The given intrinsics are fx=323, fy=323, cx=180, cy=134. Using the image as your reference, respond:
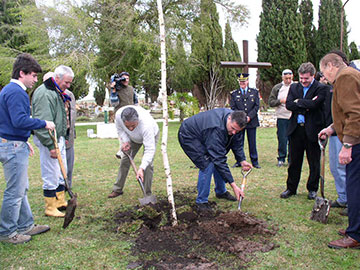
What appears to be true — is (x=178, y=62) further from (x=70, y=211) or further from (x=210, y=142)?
(x=70, y=211)

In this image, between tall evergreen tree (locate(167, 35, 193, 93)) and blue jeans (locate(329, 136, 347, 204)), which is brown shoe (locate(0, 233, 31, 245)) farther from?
tall evergreen tree (locate(167, 35, 193, 93))

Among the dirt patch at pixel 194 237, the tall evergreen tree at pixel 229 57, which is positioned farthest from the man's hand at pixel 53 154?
the tall evergreen tree at pixel 229 57

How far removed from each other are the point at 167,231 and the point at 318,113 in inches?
108

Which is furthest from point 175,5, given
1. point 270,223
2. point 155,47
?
point 270,223

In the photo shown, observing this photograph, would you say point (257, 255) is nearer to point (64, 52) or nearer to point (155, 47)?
point (155, 47)

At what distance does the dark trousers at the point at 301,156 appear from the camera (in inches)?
184

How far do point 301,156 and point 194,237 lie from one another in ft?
7.43

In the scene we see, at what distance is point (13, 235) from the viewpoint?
136 inches

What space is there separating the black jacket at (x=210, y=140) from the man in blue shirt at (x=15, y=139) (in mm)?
1866

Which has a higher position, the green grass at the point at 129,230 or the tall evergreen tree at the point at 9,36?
the tall evergreen tree at the point at 9,36

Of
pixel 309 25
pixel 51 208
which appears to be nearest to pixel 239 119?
pixel 51 208

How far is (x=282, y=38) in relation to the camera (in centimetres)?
2055

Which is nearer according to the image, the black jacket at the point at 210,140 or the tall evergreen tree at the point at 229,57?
the black jacket at the point at 210,140

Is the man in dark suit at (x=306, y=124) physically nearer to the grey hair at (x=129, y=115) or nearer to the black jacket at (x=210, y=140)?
the black jacket at (x=210, y=140)
